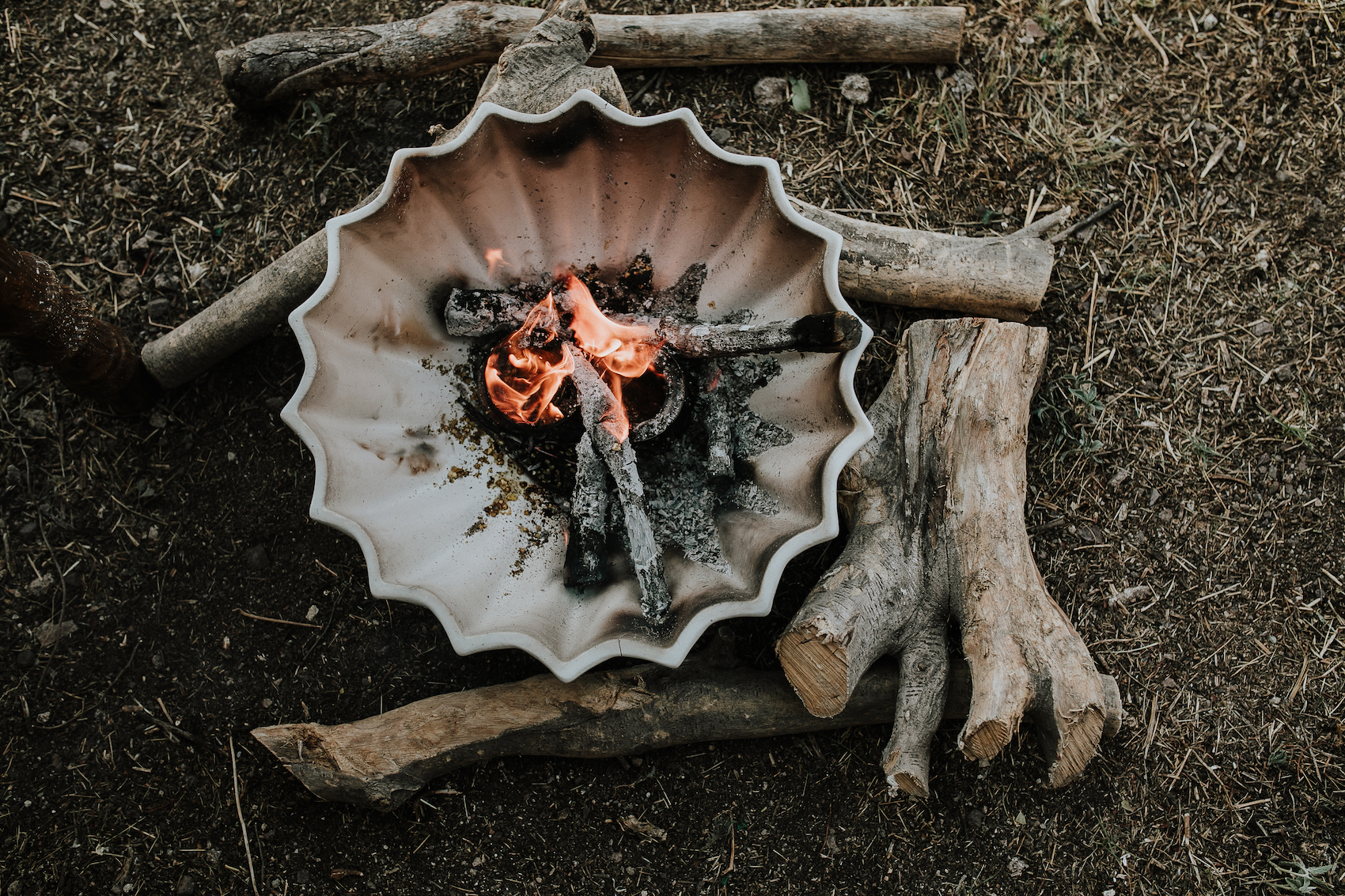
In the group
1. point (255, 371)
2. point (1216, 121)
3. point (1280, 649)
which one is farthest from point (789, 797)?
point (1216, 121)

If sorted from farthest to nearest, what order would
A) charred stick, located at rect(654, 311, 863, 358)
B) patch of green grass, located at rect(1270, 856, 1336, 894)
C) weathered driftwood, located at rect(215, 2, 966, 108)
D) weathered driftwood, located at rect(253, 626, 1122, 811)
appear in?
weathered driftwood, located at rect(215, 2, 966, 108) → patch of green grass, located at rect(1270, 856, 1336, 894) → weathered driftwood, located at rect(253, 626, 1122, 811) → charred stick, located at rect(654, 311, 863, 358)

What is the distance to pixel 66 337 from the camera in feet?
6.93

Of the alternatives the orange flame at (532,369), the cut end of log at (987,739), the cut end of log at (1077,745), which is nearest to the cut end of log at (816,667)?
the cut end of log at (987,739)

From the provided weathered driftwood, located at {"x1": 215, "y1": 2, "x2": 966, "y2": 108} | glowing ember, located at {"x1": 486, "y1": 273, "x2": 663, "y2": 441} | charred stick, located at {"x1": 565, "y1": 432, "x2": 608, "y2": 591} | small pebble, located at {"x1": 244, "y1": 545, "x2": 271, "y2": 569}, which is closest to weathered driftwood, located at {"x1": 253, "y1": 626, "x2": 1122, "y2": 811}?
charred stick, located at {"x1": 565, "y1": 432, "x2": 608, "y2": 591}

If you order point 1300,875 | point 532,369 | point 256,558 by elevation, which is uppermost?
point 532,369

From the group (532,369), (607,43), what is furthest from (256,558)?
(607,43)

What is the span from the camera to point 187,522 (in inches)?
94.2

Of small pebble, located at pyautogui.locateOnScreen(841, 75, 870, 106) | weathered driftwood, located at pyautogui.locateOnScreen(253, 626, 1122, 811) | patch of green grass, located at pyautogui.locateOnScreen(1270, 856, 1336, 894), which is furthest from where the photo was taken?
small pebble, located at pyautogui.locateOnScreen(841, 75, 870, 106)

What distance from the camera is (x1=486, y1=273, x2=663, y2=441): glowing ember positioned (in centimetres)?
209

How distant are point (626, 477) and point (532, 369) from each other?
423mm

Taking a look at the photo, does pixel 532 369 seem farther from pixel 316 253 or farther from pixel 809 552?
pixel 809 552

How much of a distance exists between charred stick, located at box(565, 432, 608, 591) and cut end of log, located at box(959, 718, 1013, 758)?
91 cm

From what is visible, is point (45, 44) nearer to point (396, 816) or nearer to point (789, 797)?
point (396, 816)

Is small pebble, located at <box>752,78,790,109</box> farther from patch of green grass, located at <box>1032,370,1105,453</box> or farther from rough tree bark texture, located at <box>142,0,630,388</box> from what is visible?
patch of green grass, located at <box>1032,370,1105,453</box>
